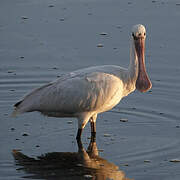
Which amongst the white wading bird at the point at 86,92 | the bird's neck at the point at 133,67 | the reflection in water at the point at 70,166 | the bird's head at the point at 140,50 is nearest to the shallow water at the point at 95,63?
the reflection in water at the point at 70,166

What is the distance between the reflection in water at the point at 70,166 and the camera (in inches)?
412

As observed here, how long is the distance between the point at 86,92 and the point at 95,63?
12.4ft

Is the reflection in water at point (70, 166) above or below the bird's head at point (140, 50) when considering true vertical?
below

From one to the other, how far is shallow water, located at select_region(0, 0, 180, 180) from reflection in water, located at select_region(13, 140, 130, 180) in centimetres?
7

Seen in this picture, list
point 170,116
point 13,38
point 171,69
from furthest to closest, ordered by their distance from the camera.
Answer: point 13,38 < point 171,69 < point 170,116

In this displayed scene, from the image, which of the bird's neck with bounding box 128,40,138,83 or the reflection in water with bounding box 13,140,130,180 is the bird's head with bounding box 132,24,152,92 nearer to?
the bird's neck with bounding box 128,40,138,83

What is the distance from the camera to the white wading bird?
459 inches

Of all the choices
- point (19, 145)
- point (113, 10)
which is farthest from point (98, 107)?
point (113, 10)

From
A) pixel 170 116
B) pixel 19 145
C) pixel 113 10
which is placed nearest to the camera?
pixel 19 145

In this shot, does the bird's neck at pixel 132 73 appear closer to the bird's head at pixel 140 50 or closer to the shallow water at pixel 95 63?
the bird's head at pixel 140 50

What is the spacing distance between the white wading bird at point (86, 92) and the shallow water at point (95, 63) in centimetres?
56

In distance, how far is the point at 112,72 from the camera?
11805mm

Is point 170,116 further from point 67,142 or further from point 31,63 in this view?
point 31,63

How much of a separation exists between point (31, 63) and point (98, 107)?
4.36 metres
